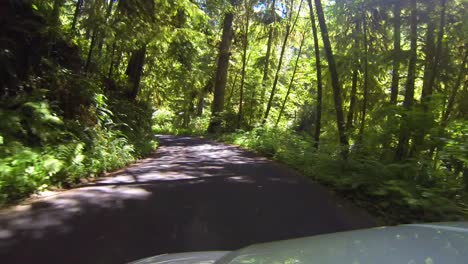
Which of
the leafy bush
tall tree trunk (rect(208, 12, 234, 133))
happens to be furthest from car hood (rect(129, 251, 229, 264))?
tall tree trunk (rect(208, 12, 234, 133))

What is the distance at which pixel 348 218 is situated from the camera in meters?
6.39

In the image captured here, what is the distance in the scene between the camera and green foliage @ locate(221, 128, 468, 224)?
6.07m

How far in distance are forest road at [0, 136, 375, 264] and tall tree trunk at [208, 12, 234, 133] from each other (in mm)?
18668

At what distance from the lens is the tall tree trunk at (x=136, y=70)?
1890 centimetres

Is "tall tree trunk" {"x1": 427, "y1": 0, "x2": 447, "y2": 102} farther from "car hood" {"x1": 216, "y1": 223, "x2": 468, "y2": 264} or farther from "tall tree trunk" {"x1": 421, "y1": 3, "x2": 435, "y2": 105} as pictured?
"car hood" {"x1": 216, "y1": 223, "x2": 468, "y2": 264}

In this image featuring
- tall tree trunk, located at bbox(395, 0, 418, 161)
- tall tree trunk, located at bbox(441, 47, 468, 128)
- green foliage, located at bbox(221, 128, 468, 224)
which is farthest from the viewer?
tall tree trunk, located at bbox(441, 47, 468, 128)

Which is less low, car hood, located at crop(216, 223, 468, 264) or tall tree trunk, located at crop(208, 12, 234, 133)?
tall tree trunk, located at crop(208, 12, 234, 133)

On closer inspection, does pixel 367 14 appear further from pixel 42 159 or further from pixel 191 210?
pixel 42 159

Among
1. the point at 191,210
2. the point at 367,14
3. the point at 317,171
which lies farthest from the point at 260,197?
the point at 367,14

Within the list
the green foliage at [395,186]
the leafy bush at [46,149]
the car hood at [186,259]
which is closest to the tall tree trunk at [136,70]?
the leafy bush at [46,149]

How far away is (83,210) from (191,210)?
166 centimetres

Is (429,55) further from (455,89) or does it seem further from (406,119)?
(406,119)

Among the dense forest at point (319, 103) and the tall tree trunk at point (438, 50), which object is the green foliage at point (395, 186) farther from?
the tall tree trunk at point (438, 50)

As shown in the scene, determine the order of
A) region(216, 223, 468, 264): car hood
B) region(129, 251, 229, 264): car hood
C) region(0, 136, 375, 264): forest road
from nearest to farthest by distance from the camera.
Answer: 1. region(216, 223, 468, 264): car hood
2. region(129, 251, 229, 264): car hood
3. region(0, 136, 375, 264): forest road
